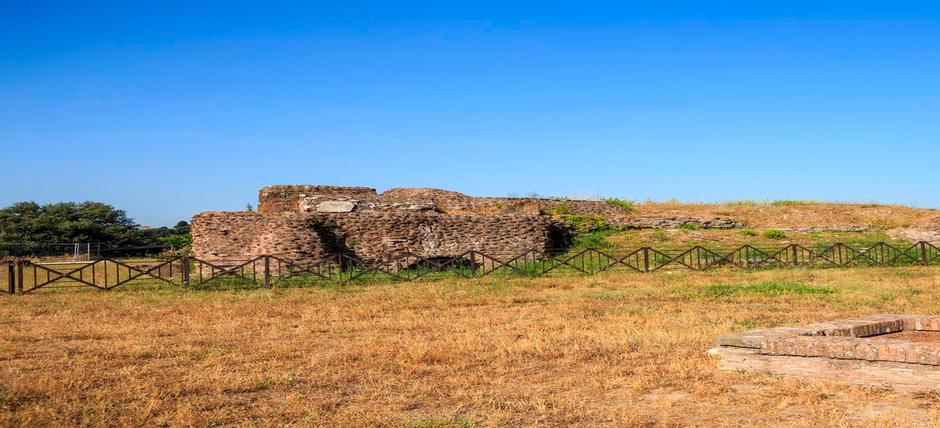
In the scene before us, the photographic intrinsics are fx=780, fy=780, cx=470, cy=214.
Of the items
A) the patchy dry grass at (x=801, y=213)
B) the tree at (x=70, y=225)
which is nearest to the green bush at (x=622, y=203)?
the patchy dry grass at (x=801, y=213)

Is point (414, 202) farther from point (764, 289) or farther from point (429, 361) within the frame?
point (429, 361)

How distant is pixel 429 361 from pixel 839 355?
12.8ft

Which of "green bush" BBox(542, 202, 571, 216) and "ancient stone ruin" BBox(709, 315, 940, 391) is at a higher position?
"green bush" BBox(542, 202, 571, 216)

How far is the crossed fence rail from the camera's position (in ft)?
65.3

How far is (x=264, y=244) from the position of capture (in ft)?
74.6

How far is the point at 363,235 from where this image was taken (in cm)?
2455

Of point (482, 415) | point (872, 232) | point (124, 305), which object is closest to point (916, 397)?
point (482, 415)

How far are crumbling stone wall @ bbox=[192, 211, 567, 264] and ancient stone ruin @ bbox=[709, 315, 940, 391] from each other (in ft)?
54.8

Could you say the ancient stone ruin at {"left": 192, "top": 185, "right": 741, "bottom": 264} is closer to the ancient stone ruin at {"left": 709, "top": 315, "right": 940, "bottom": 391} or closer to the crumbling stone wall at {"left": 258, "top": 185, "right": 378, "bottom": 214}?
the crumbling stone wall at {"left": 258, "top": 185, "right": 378, "bottom": 214}

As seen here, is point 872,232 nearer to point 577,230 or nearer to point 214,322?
point 577,230

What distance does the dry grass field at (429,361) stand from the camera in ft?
19.2

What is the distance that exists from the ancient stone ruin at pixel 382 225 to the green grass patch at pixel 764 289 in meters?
9.35

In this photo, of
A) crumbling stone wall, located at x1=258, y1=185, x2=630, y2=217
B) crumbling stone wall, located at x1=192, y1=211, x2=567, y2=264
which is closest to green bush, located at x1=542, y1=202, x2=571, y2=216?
crumbling stone wall, located at x1=258, y1=185, x2=630, y2=217

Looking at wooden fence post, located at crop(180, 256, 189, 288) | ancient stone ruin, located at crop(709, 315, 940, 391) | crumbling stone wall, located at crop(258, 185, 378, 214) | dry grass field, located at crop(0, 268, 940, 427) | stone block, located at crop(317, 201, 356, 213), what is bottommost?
dry grass field, located at crop(0, 268, 940, 427)
